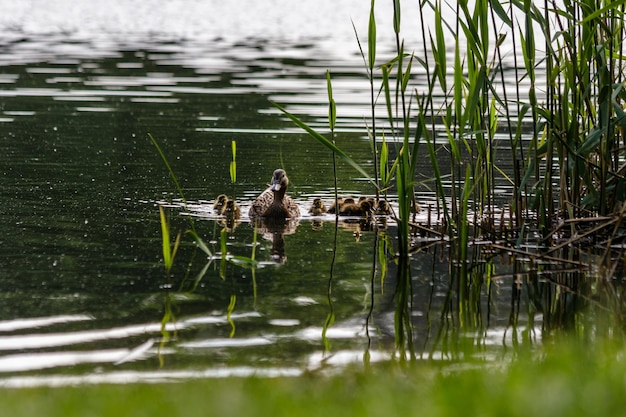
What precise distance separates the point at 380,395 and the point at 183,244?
463cm

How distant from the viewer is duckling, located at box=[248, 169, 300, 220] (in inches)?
387

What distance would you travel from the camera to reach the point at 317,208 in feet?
33.0

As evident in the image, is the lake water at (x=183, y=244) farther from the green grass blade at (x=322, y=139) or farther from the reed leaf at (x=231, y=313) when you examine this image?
the green grass blade at (x=322, y=139)

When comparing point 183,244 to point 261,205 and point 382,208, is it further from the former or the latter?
point 382,208

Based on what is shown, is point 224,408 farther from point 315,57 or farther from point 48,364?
point 315,57

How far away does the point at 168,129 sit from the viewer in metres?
14.6

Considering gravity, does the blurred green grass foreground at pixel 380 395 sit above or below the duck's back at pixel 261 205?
below

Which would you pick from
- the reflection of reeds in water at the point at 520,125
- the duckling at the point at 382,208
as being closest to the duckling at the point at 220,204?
the duckling at the point at 382,208

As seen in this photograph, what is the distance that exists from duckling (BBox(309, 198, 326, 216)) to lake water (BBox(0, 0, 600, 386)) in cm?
6

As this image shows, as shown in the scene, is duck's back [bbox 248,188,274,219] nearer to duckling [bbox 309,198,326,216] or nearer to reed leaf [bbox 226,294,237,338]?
duckling [bbox 309,198,326,216]

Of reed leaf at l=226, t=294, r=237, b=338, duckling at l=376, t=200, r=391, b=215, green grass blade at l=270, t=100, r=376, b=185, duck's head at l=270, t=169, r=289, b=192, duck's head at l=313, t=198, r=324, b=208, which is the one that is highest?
green grass blade at l=270, t=100, r=376, b=185

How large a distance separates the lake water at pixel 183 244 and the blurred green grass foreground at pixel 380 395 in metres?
0.93

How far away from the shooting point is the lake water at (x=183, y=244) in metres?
5.98

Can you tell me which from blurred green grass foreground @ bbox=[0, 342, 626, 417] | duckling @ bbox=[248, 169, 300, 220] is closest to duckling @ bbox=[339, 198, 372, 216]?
duckling @ bbox=[248, 169, 300, 220]
